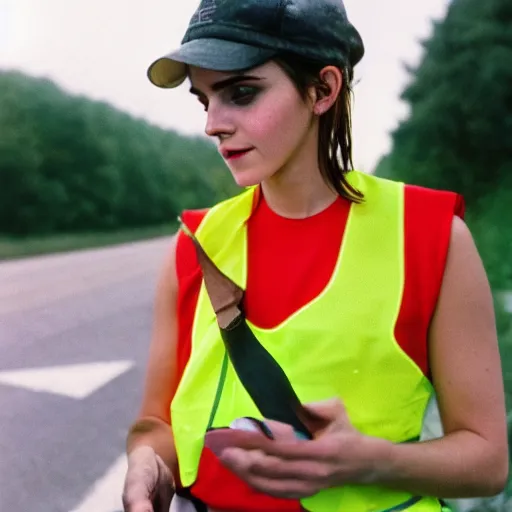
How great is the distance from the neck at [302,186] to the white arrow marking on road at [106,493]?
63 centimetres

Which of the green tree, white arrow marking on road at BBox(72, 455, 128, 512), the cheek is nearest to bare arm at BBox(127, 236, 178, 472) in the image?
A: the cheek

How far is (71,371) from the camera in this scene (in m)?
1.51

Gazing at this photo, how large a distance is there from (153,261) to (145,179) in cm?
17

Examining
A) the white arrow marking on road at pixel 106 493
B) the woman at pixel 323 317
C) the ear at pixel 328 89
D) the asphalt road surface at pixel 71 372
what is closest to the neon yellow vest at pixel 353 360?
the woman at pixel 323 317

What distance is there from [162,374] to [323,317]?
0.85ft

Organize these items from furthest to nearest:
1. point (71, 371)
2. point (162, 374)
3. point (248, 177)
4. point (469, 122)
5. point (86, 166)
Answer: point (469, 122), point (71, 371), point (86, 166), point (162, 374), point (248, 177)

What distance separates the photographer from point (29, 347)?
131 centimetres

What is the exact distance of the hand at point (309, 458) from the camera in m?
0.77

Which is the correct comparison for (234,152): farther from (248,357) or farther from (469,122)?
(469,122)

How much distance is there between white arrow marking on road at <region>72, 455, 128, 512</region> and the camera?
1.35m

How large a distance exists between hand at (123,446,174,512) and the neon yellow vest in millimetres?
31

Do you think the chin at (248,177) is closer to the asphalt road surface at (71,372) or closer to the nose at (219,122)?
the nose at (219,122)

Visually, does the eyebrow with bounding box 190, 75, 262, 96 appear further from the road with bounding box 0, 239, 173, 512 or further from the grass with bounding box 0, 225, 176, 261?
the grass with bounding box 0, 225, 176, 261

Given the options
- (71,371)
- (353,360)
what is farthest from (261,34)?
(71,371)
